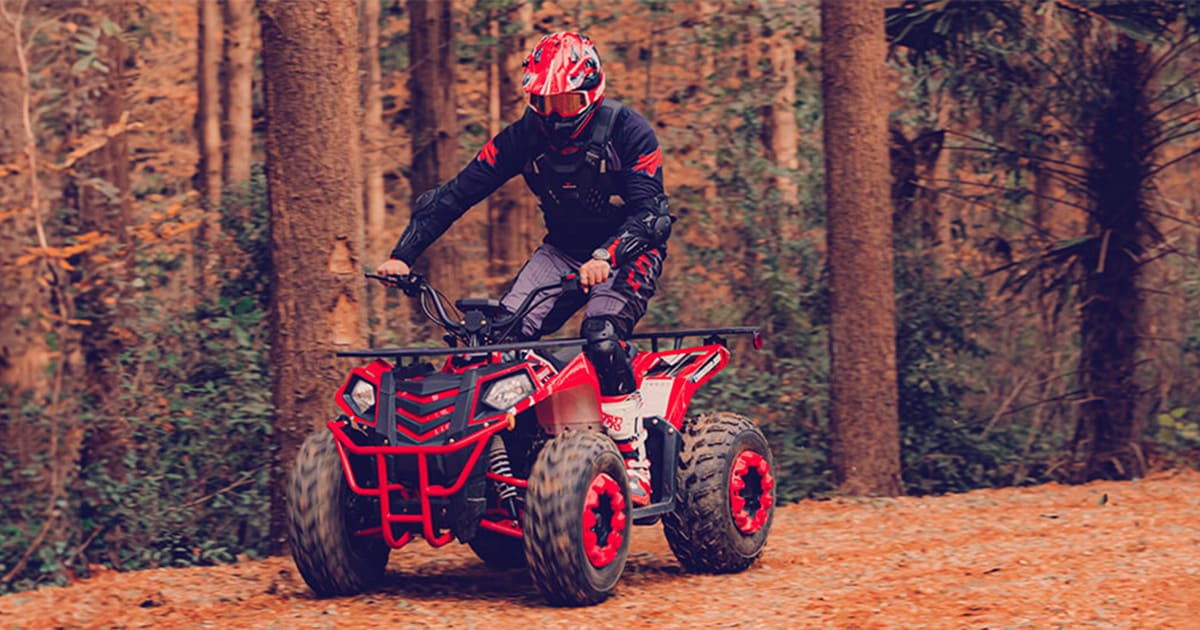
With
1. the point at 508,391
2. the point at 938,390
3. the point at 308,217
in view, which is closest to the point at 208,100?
the point at 938,390

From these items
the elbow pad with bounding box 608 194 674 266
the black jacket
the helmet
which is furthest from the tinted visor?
the elbow pad with bounding box 608 194 674 266

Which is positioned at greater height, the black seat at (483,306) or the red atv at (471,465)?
the black seat at (483,306)

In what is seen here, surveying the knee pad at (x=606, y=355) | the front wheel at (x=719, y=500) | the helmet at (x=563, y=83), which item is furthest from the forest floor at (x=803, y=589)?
the helmet at (x=563, y=83)

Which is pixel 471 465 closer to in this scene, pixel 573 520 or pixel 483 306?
pixel 573 520

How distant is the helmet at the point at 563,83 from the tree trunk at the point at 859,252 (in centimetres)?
422

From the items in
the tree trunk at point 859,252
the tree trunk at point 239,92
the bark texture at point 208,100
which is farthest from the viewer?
the bark texture at point 208,100

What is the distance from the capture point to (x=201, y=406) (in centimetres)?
1150

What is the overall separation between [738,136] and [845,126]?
4.67 m

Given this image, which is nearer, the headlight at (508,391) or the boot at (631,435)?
the headlight at (508,391)

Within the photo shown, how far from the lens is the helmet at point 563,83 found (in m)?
7.02

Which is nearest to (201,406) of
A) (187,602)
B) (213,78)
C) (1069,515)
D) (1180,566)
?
(187,602)

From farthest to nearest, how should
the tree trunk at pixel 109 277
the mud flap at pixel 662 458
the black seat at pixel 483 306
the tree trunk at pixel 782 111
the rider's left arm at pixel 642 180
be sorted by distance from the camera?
the tree trunk at pixel 782 111 < the tree trunk at pixel 109 277 < the mud flap at pixel 662 458 < the rider's left arm at pixel 642 180 < the black seat at pixel 483 306

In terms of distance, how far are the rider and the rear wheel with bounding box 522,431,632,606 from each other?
57cm

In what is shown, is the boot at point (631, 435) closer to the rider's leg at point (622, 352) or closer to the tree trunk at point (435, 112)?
the rider's leg at point (622, 352)
